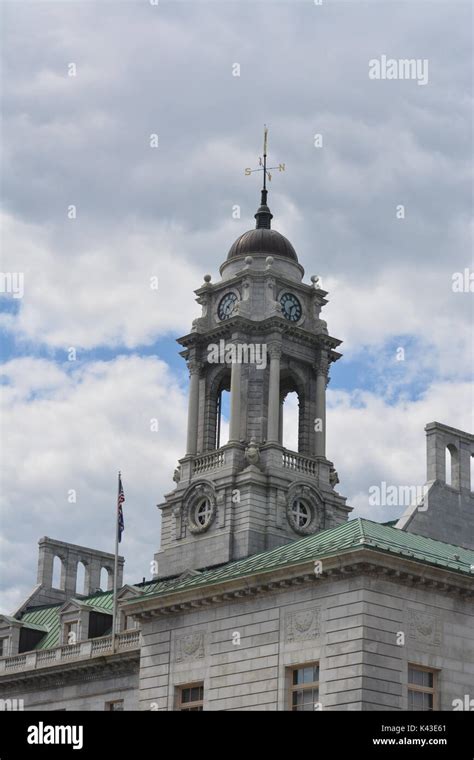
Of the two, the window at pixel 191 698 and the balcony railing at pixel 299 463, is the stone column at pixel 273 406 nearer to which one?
the balcony railing at pixel 299 463

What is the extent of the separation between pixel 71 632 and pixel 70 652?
13.6ft

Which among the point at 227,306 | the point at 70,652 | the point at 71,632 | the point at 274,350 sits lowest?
the point at 70,652

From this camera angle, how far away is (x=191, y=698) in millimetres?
52375

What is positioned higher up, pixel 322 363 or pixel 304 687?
pixel 322 363

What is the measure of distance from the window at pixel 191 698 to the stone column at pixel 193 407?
91.8 ft

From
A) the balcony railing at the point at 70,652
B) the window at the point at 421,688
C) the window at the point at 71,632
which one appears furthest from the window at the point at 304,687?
the window at the point at 71,632

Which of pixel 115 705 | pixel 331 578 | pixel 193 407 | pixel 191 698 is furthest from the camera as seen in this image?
pixel 193 407

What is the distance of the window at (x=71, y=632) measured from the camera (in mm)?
78125

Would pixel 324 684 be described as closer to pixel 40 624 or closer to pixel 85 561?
pixel 40 624

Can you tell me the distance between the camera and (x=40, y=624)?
8631cm

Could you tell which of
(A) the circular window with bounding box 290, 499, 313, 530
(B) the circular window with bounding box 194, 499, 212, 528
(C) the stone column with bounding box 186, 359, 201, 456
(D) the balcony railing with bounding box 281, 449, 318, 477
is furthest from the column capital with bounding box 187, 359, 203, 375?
Result: (A) the circular window with bounding box 290, 499, 313, 530
